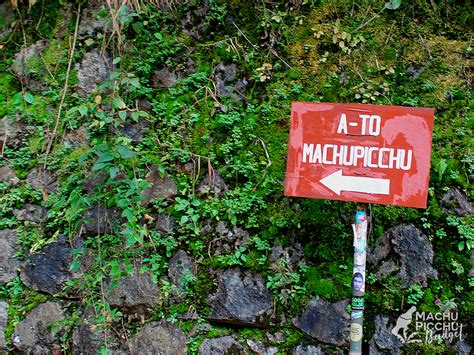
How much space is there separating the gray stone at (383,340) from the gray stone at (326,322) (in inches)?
7.1

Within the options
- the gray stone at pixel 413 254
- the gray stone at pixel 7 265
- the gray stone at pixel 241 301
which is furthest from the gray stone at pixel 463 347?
the gray stone at pixel 7 265

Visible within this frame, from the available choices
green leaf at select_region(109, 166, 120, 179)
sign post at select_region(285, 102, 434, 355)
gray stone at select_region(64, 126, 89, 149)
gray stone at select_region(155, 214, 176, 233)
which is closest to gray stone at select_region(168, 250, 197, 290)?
gray stone at select_region(155, 214, 176, 233)

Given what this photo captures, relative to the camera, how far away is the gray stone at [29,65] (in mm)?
3006

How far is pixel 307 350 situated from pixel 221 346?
56 cm

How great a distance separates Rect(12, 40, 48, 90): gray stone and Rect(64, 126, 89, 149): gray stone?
0.42 m

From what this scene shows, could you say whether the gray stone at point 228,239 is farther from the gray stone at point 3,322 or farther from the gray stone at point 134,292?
the gray stone at point 3,322

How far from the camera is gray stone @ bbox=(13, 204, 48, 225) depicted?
2.84m

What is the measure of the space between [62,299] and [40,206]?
663mm

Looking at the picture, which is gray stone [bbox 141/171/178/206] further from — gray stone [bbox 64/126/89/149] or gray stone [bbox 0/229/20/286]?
gray stone [bbox 0/229/20/286]

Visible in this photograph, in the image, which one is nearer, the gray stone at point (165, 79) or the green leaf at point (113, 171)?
the green leaf at point (113, 171)

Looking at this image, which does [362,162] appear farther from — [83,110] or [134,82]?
[83,110]

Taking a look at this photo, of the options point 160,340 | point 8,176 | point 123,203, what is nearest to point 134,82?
point 123,203

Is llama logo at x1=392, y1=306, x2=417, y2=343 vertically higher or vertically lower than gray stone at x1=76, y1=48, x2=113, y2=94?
lower

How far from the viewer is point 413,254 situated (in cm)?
264
